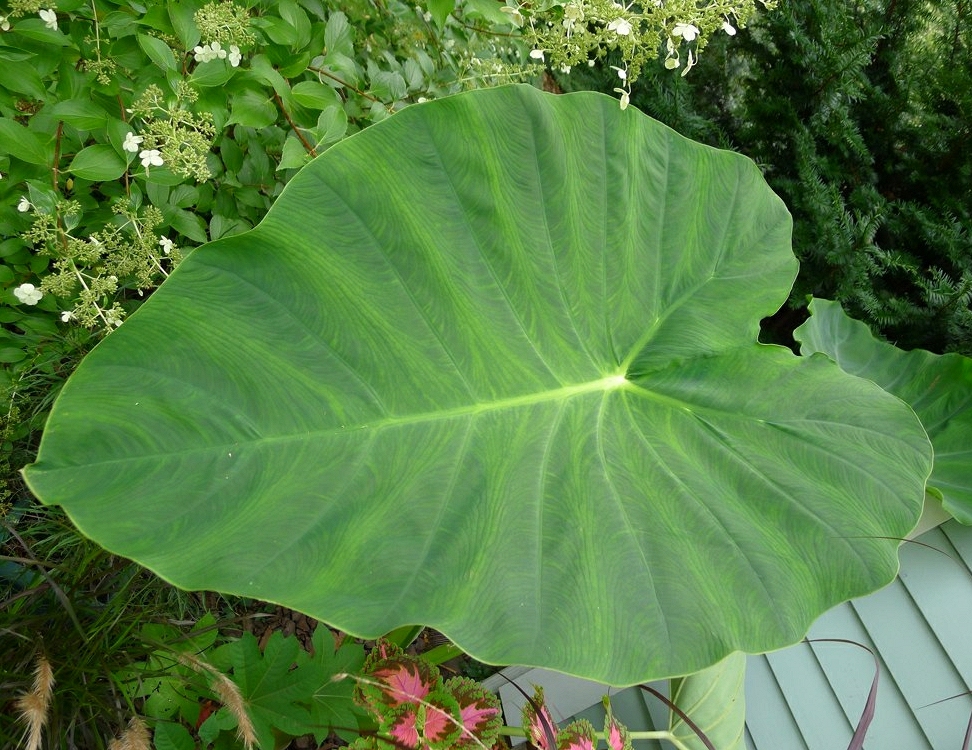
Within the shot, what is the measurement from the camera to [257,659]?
3.86 feet

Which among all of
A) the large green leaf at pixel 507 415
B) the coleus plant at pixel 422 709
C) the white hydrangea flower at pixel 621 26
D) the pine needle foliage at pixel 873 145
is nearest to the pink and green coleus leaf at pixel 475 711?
the coleus plant at pixel 422 709

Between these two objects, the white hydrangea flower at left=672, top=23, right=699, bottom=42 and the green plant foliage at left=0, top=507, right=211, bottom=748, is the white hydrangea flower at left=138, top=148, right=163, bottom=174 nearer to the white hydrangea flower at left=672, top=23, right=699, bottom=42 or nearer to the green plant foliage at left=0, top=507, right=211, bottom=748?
Answer: the green plant foliage at left=0, top=507, right=211, bottom=748

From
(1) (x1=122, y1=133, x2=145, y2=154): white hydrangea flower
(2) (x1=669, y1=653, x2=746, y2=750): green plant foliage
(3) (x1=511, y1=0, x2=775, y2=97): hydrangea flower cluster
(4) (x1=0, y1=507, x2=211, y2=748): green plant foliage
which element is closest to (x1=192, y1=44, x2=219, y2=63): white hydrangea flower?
(1) (x1=122, y1=133, x2=145, y2=154): white hydrangea flower

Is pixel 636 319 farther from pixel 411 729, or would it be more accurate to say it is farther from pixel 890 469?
pixel 411 729

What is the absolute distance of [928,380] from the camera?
169 centimetres

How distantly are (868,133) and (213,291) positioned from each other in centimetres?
234

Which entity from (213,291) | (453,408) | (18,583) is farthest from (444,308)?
(18,583)

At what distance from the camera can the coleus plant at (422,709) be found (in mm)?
1064

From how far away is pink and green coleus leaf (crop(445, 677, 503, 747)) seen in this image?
1.12m

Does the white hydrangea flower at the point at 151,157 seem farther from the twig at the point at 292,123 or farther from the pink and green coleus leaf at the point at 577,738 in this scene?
the pink and green coleus leaf at the point at 577,738

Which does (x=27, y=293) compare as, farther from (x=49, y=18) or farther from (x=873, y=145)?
(x=873, y=145)

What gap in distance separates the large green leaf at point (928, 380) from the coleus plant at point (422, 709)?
104 centimetres

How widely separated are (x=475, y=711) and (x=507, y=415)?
522 mm

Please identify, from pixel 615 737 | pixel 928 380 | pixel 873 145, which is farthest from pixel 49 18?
pixel 873 145
